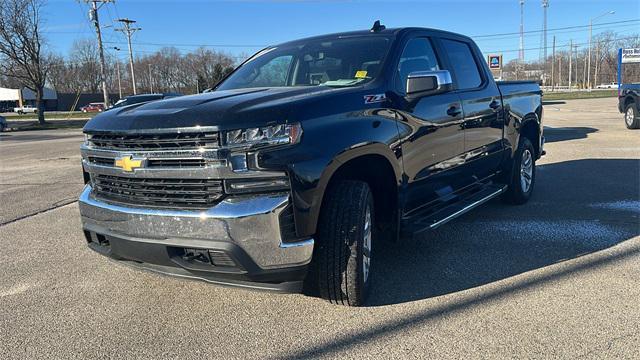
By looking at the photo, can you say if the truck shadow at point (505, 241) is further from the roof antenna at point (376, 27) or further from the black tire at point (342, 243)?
the roof antenna at point (376, 27)

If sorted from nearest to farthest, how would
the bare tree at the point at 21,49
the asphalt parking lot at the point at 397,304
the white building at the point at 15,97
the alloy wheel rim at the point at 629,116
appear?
the asphalt parking lot at the point at 397,304 → the alloy wheel rim at the point at 629,116 → the bare tree at the point at 21,49 → the white building at the point at 15,97

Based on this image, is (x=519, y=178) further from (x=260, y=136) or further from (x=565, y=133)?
(x=565, y=133)

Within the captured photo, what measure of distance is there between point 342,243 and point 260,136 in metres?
0.84

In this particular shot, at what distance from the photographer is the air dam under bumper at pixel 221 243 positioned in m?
2.82

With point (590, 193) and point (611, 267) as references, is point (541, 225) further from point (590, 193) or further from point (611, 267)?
point (590, 193)

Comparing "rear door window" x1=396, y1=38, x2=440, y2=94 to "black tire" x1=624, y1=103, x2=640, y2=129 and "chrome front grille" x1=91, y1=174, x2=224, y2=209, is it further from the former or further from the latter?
"black tire" x1=624, y1=103, x2=640, y2=129

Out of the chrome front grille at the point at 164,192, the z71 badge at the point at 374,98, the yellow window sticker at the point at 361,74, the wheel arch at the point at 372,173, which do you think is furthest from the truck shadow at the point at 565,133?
the chrome front grille at the point at 164,192

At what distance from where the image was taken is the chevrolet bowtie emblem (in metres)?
3.07

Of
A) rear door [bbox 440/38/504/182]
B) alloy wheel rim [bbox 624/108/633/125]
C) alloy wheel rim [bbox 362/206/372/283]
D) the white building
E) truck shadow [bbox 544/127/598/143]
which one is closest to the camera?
alloy wheel rim [bbox 362/206/372/283]

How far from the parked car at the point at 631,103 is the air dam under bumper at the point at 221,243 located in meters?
14.5

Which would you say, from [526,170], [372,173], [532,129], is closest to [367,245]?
[372,173]

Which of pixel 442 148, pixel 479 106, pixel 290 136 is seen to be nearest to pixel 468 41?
pixel 479 106

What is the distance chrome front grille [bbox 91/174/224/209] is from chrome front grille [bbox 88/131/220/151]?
19 centimetres

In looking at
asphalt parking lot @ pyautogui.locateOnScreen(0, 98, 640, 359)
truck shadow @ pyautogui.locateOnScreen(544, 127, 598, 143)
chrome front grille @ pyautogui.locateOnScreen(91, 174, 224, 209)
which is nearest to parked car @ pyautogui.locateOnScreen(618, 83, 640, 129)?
truck shadow @ pyautogui.locateOnScreen(544, 127, 598, 143)
